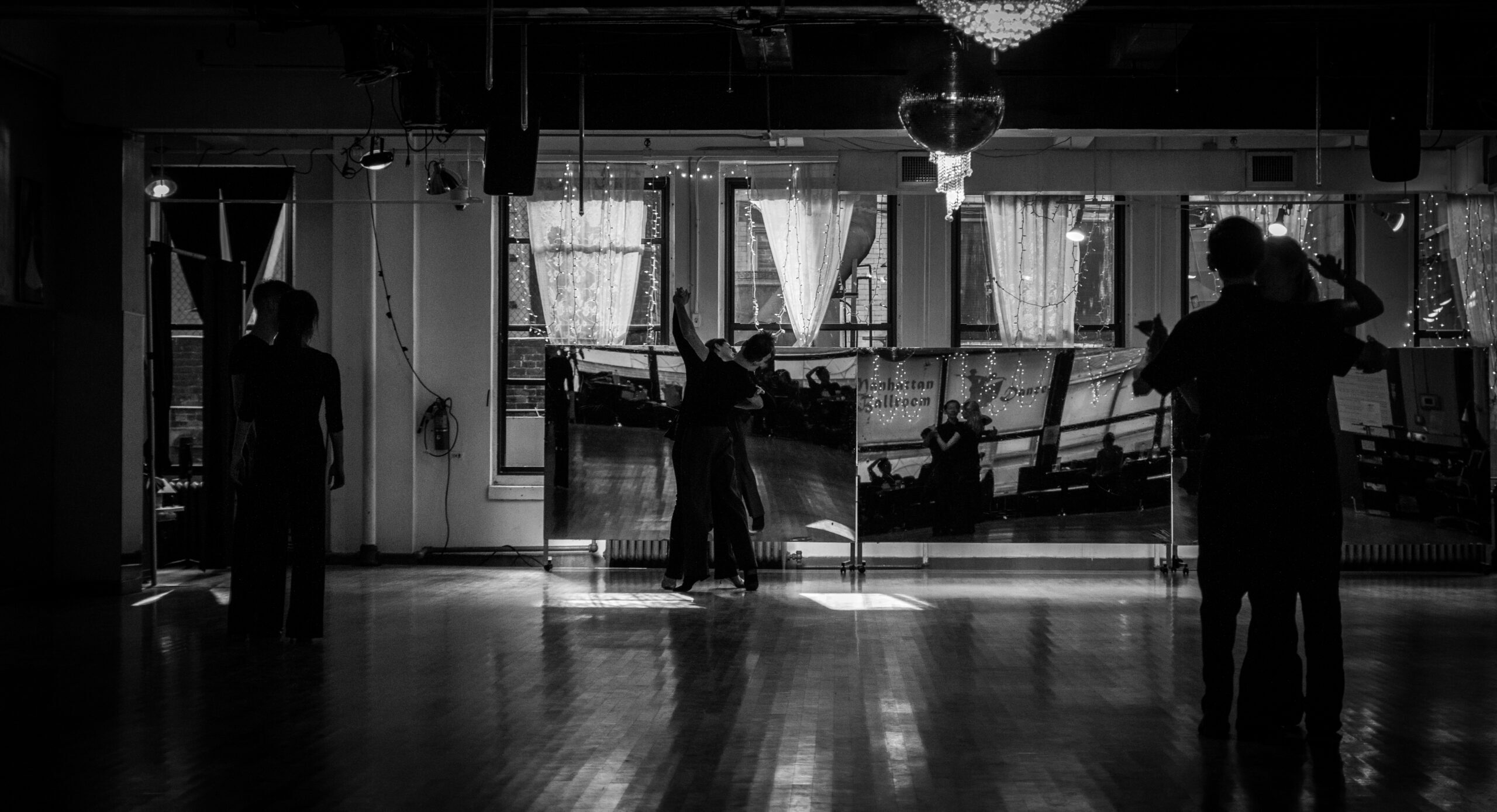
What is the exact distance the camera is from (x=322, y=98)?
9.17 meters

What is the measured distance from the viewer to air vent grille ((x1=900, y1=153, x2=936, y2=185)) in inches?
428

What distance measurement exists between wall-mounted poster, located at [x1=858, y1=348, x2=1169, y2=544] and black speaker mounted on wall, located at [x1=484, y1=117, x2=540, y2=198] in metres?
3.43

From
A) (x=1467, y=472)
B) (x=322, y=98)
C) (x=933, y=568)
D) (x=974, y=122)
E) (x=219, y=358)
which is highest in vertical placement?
(x=322, y=98)

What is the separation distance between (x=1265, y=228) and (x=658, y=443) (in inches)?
215

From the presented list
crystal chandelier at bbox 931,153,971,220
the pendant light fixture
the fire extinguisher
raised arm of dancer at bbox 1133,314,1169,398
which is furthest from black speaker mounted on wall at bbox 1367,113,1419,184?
the pendant light fixture

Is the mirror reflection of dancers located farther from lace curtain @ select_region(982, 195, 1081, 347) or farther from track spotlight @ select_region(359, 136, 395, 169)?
track spotlight @ select_region(359, 136, 395, 169)

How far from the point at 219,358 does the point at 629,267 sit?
3.36 metres

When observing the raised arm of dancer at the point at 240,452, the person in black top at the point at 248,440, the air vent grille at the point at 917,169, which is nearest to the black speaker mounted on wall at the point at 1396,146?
the air vent grille at the point at 917,169

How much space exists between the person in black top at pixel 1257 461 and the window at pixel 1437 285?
7.96 metres

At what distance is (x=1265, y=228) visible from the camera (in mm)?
11188

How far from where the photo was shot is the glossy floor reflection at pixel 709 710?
355 centimetres

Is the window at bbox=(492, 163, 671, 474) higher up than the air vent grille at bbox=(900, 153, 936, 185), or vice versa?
the air vent grille at bbox=(900, 153, 936, 185)

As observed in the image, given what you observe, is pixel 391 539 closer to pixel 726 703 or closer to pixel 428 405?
pixel 428 405

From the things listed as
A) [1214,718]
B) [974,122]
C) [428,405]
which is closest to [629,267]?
[428,405]
